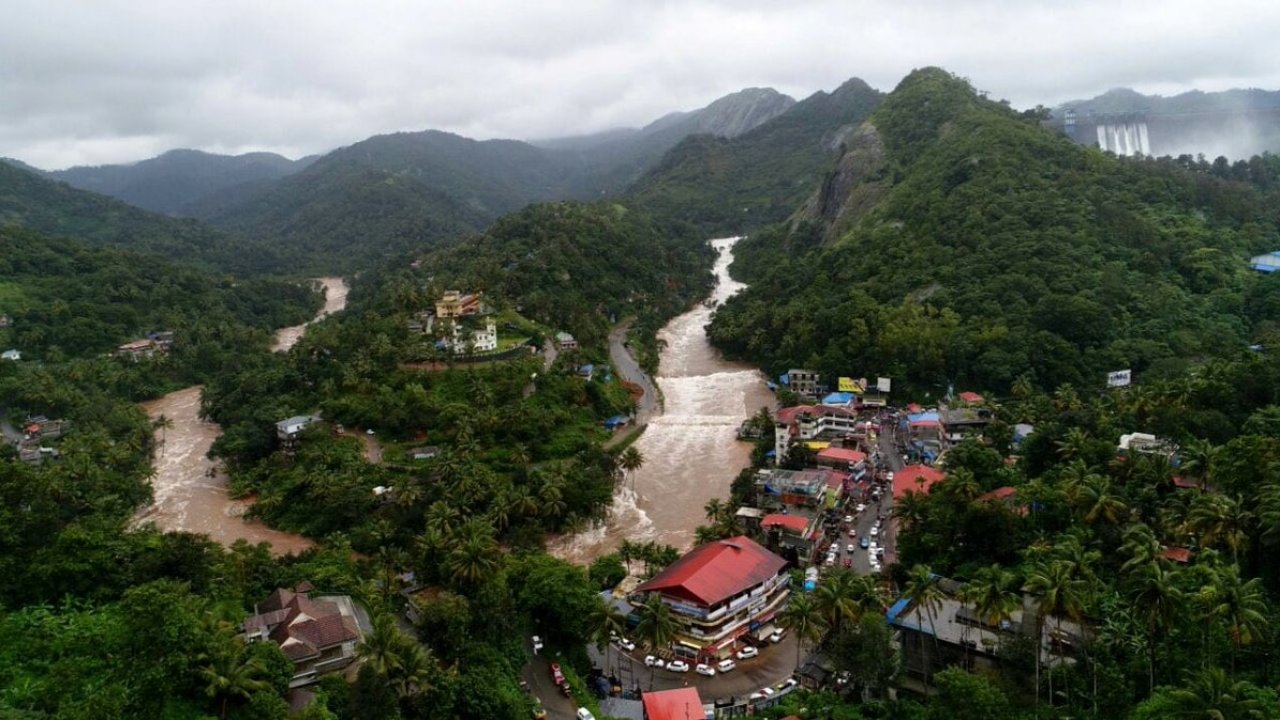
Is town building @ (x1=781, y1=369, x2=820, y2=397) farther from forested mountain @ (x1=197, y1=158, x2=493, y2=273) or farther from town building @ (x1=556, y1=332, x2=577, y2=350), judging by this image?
forested mountain @ (x1=197, y1=158, x2=493, y2=273)

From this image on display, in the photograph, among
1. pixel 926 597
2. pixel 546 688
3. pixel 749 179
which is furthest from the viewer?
pixel 749 179

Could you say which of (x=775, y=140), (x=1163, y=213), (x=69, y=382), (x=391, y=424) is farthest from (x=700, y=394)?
(x=775, y=140)

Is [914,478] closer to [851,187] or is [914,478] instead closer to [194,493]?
[194,493]

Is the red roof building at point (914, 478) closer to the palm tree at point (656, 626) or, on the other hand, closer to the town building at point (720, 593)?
the town building at point (720, 593)

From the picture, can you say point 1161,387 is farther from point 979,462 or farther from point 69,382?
point 69,382

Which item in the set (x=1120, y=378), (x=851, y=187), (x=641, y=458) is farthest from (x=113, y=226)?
Result: (x=1120, y=378)
